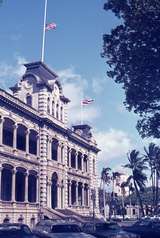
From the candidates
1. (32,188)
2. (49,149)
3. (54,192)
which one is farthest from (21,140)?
(54,192)

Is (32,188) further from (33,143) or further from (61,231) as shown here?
(61,231)

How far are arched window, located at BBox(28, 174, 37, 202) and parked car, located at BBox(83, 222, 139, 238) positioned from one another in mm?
18975

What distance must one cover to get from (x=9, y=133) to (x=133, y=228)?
17.3 m

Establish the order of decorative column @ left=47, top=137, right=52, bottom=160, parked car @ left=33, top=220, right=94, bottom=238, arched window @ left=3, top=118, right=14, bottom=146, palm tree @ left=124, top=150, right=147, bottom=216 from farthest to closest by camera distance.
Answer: palm tree @ left=124, top=150, right=147, bottom=216
decorative column @ left=47, top=137, right=52, bottom=160
arched window @ left=3, top=118, right=14, bottom=146
parked car @ left=33, top=220, right=94, bottom=238

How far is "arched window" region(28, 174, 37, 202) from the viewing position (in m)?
42.4

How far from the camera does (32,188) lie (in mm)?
42625

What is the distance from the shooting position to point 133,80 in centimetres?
2228

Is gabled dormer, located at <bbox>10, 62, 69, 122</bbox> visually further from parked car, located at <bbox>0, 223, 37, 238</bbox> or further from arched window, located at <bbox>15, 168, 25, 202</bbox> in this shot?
parked car, located at <bbox>0, 223, 37, 238</bbox>

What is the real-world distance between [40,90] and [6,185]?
11918 millimetres

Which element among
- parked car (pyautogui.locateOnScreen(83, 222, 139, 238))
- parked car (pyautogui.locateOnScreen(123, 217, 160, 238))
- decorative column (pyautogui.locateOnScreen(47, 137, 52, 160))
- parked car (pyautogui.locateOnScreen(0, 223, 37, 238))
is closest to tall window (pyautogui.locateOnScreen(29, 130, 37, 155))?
decorative column (pyautogui.locateOnScreen(47, 137, 52, 160))

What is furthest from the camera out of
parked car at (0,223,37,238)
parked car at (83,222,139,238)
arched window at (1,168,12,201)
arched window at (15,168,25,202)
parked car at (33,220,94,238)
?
arched window at (15,168,25,202)

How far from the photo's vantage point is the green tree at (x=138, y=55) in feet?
67.3

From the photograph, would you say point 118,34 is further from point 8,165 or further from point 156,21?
point 8,165

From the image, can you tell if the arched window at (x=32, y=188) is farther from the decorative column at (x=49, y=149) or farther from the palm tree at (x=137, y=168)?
the palm tree at (x=137, y=168)
